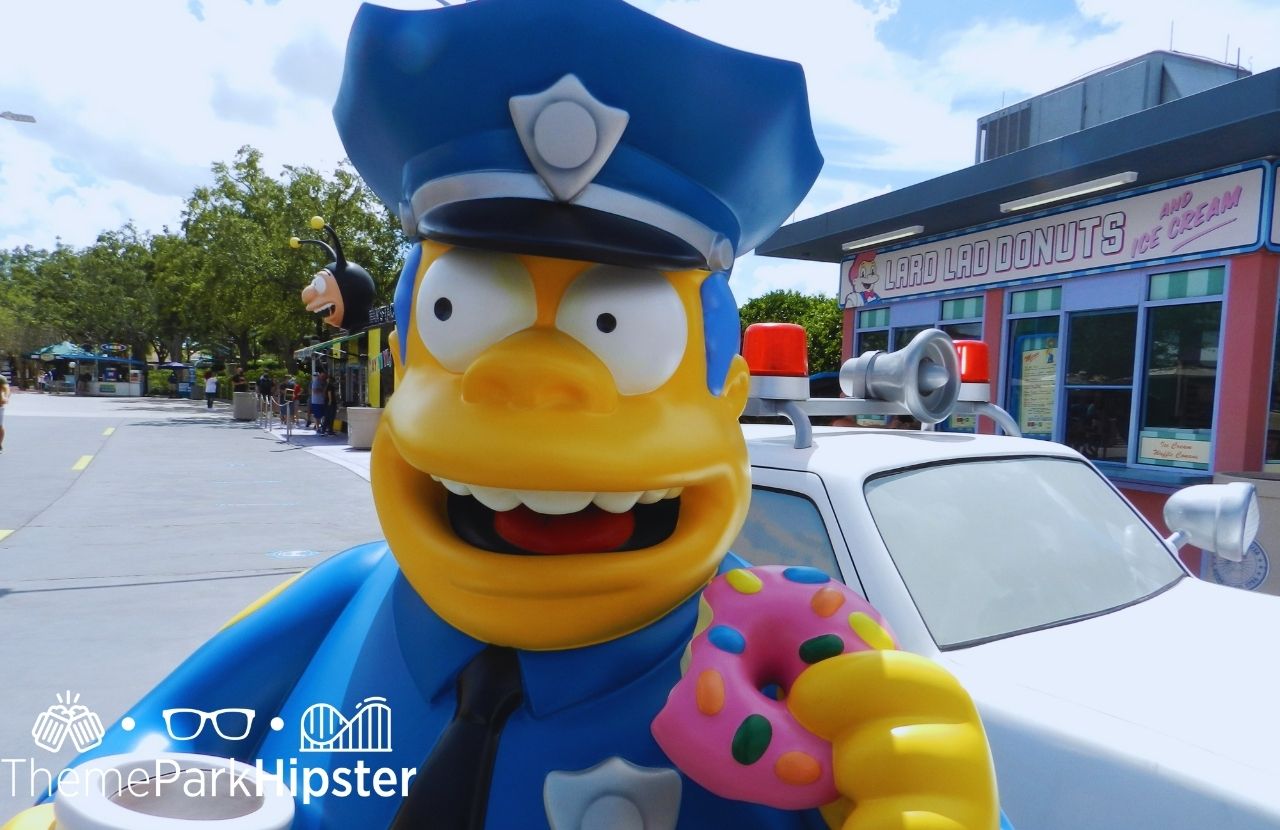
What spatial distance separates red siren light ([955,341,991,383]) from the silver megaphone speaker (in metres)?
0.54

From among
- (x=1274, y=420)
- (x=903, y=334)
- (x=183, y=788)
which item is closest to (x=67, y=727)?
(x=183, y=788)

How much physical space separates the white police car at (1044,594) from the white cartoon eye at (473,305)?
129cm

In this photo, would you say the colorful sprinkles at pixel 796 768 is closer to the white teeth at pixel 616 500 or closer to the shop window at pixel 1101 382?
the white teeth at pixel 616 500

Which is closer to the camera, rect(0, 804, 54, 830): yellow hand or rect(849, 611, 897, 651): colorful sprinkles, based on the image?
rect(849, 611, 897, 651): colorful sprinkles

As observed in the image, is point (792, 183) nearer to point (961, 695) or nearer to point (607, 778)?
point (961, 695)

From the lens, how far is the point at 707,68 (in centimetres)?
129

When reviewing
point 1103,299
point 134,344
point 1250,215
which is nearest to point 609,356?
point 1250,215

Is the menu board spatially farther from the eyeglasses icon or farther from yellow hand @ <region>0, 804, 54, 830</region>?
yellow hand @ <region>0, 804, 54, 830</region>

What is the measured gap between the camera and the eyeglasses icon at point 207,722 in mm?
1659

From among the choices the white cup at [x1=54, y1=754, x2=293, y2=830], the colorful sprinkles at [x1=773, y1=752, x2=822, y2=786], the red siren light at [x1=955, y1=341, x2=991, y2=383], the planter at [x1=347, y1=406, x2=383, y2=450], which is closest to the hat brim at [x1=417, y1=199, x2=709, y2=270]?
the colorful sprinkles at [x1=773, y1=752, x2=822, y2=786]

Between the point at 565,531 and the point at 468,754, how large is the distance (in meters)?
0.36

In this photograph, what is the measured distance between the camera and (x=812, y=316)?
24906mm

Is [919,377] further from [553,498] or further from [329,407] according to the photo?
[329,407]

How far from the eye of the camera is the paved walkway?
439cm
